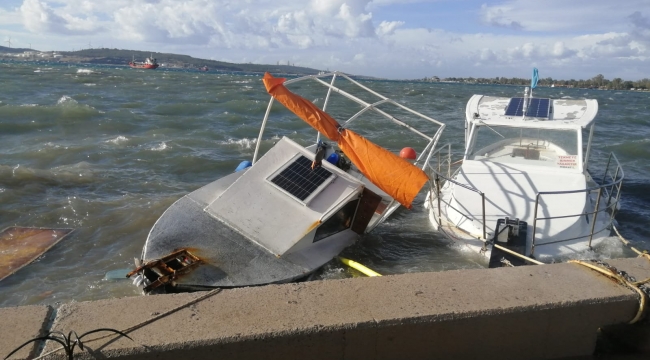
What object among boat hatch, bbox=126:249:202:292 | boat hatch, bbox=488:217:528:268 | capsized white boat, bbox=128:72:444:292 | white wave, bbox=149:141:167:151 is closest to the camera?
boat hatch, bbox=126:249:202:292

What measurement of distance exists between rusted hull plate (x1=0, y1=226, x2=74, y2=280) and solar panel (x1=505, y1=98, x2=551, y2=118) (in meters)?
9.05

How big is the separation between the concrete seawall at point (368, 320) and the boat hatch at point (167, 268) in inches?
132

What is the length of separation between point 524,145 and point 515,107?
31.9 inches

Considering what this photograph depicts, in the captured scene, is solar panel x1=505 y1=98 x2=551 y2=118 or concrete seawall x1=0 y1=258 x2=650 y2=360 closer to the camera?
concrete seawall x1=0 y1=258 x2=650 y2=360

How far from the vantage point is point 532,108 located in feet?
35.9

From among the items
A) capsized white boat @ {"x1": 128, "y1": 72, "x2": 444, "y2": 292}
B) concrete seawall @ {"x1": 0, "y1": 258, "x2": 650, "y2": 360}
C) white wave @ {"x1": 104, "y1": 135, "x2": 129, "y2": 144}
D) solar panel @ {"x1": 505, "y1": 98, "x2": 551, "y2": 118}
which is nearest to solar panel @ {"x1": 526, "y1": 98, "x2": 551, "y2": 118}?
solar panel @ {"x1": 505, "y1": 98, "x2": 551, "y2": 118}

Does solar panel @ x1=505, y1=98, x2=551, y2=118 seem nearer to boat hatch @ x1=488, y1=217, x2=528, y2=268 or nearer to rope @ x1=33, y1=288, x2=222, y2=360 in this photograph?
boat hatch @ x1=488, y1=217, x2=528, y2=268

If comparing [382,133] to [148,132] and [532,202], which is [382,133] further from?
[532,202]

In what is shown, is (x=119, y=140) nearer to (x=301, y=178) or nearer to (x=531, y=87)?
(x=301, y=178)

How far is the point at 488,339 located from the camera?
3451 mm

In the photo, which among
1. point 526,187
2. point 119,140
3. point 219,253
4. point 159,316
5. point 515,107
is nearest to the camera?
point 159,316

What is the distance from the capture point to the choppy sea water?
886 cm

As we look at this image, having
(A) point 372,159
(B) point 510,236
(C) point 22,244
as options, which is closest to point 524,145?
(B) point 510,236

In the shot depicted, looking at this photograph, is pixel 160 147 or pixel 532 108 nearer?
pixel 532 108
